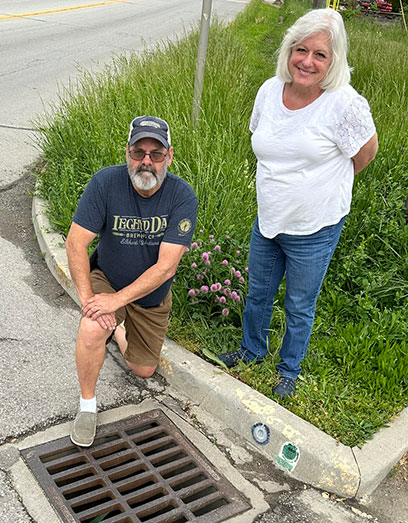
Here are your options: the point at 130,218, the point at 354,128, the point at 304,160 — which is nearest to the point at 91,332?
the point at 130,218

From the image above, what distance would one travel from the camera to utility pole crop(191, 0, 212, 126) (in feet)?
17.1

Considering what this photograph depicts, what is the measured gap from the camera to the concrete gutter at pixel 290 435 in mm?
2898

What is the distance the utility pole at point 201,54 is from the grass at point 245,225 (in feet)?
0.45

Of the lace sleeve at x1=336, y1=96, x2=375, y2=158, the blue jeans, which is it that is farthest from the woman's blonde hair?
the blue jeans

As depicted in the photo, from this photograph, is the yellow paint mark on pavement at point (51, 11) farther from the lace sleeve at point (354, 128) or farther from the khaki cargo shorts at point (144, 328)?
the lace sleeve at point (354, 128)

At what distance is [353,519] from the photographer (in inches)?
110

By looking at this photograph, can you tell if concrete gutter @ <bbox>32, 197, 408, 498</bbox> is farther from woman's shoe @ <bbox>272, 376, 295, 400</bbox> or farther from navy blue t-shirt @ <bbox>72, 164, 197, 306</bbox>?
navy blue t-shirt @ <bbox>72, 164, 197, 306</bbox>

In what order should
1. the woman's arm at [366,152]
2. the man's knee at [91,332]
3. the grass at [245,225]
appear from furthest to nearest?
the grass at [245,225] → the man's knee at [91,332] → the woman's arm at [366,152]

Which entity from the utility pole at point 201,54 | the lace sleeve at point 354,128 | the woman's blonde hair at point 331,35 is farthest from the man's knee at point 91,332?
the utility pole at point 201,54

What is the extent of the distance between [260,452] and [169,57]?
222 inches

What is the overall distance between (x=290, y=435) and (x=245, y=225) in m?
1.79

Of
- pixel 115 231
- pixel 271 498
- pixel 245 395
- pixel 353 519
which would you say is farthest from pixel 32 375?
pixel 353 519

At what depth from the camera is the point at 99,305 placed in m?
2.96

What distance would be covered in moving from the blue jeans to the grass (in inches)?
5.1
